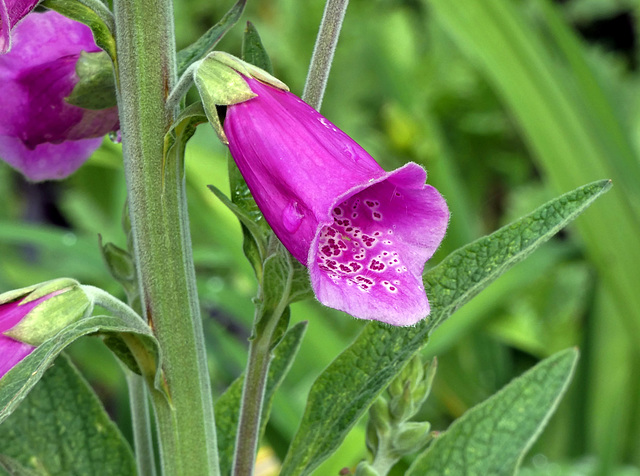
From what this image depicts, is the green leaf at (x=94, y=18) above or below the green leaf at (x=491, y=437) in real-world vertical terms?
above

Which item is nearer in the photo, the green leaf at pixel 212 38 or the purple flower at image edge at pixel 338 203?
the purple flower at image edge at pixel 338 203

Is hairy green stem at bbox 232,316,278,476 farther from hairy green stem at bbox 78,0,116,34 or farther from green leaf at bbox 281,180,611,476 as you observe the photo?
hairy green stem at bbox 78,0,116,34

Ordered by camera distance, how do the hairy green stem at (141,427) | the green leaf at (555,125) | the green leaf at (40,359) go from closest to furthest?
the green leaf at (40,359), the hairy green stem at (141,427), the green leaf at (555,125)

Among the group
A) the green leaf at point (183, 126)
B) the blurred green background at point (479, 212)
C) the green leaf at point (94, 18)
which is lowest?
the blurred green background at point (479, 212)

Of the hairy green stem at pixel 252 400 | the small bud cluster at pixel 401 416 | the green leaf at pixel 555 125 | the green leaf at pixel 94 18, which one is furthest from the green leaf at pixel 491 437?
the green leaf at pixel 555 125

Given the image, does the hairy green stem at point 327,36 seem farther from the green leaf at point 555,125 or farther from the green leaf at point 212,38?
the green leaf at point 555,125

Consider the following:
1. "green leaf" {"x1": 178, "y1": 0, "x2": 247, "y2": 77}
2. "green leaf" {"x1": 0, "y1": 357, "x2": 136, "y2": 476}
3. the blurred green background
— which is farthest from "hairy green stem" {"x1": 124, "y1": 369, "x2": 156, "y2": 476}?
the blurred green background

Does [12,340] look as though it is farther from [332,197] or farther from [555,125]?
[555,125]

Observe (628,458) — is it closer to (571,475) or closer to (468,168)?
(571,475)
